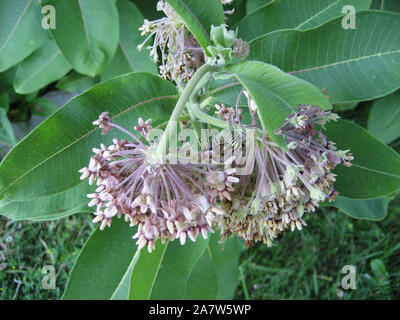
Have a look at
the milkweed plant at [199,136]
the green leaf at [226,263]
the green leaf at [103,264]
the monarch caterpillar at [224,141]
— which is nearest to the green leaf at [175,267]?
the milkweed plant at [199,136]

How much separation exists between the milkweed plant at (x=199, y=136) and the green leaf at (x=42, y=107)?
0.54 meters

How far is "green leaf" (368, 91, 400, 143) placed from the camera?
6.33 ft

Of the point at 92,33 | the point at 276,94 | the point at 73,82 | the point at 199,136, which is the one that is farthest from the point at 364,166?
the point at 73,82

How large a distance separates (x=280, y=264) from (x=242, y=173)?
1688 mm

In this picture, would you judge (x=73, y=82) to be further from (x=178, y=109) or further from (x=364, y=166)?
(x=364, y=166)

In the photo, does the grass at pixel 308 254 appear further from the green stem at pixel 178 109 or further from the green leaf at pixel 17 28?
the green stem at pixel 178 109

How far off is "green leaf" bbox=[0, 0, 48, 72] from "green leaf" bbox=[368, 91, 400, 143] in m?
1.69

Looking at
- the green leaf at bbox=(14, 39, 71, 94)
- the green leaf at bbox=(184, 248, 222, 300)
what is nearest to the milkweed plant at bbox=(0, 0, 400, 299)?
the green leaf at bbox=(14, 39, 71, 94)

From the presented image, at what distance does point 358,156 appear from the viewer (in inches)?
51.9

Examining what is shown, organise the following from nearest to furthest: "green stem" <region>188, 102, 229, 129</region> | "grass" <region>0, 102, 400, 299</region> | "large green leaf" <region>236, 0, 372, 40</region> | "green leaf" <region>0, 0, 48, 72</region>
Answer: "green stem" <region>188, 102, 229, 129</region>, "large green leaf" <region>236, 0, 372, 40</region>, "green leaf" <region>0, 0, 48, 72</region>, "grass" <region>0, 102, 400, 299</region>

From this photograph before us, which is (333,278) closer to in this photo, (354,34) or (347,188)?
(347,188)

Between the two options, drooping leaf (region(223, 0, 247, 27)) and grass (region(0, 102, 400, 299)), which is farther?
grass (region(0, 102, 400, 299))

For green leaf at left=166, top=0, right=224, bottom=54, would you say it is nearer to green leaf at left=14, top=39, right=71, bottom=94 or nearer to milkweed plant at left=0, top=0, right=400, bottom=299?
milkweed plant at left=0, top=0, right=400, bottom=299

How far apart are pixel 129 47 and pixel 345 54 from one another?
40.2 inches
